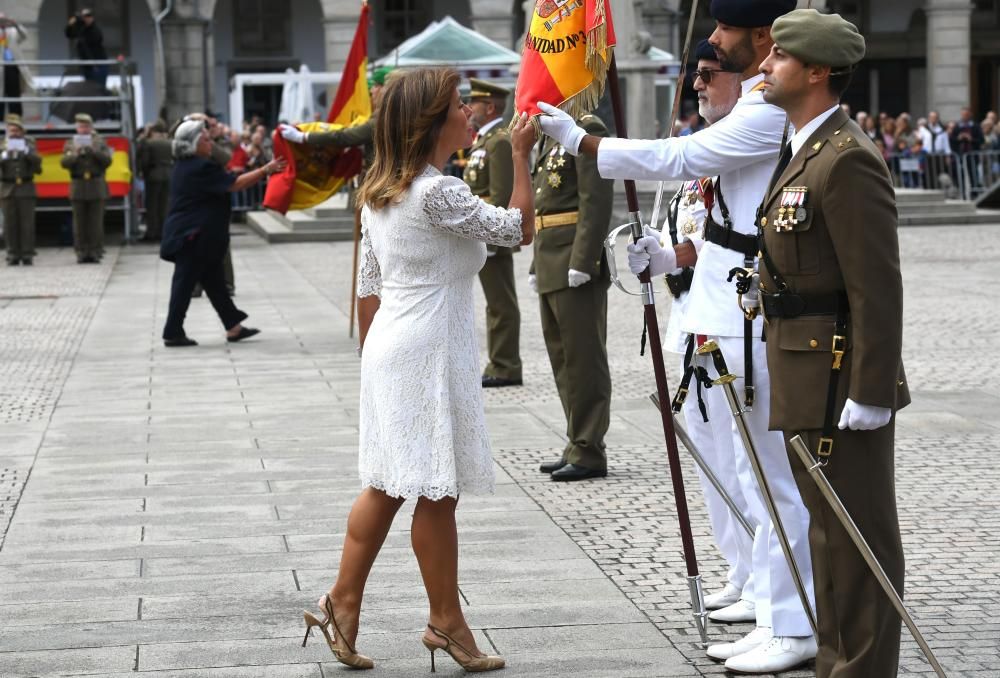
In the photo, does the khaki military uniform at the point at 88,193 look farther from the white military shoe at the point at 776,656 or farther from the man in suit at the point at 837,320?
the man in suit at the point at 837,320

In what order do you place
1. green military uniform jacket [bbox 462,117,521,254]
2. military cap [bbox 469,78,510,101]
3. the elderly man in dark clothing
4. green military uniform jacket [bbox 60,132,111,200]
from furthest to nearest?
the elderly man in dark clothing, green military uniform jacket [bbox 60,132,111,200], green military uniform jacket [bbox 462,117,521,254], military cap [bbox 469,78,510,101]

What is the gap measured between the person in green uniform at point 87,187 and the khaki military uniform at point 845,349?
62.9ft

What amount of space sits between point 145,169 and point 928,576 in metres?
21.8

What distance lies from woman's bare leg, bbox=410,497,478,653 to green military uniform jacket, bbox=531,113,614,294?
9.04ft

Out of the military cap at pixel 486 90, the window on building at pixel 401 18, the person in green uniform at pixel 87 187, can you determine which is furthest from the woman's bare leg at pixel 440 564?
the window on building at pixel 401 18

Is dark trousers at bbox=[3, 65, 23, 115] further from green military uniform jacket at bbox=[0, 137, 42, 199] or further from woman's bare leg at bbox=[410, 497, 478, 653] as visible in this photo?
woman's bare leg at bbox=[410, 497, 478, 653]

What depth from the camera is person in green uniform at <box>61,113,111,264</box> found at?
22312mm

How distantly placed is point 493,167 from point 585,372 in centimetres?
298

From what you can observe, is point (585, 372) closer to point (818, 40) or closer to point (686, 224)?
point (686, 224)

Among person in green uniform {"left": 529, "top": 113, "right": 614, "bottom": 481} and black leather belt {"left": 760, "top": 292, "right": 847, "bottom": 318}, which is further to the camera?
person in green uniform {"left": 529, "top": 113, "right": 614, "bottom": 481}

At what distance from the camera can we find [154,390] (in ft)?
35.0

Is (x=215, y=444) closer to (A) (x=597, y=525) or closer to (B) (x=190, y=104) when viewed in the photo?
(A) (x=597, y=525)

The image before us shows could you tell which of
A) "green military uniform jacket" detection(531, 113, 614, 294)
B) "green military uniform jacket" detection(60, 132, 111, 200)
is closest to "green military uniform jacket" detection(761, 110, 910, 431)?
"green military uniform jacket" detection(531, 113, 614, 294)

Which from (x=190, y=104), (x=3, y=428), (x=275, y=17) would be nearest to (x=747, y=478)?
(x=3, y=428)
